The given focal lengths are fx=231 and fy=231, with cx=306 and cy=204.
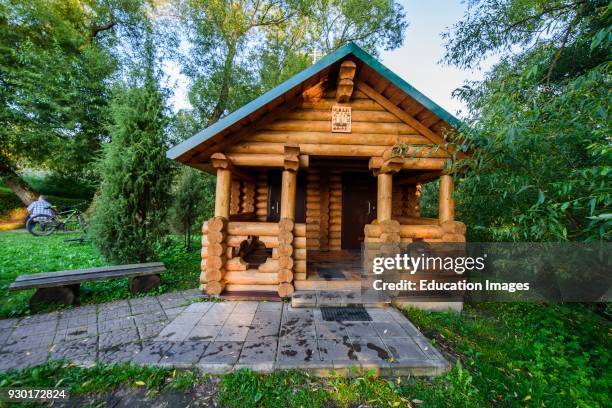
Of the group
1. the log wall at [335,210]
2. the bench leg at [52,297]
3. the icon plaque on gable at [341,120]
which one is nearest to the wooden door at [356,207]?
the log wall at [335,210]

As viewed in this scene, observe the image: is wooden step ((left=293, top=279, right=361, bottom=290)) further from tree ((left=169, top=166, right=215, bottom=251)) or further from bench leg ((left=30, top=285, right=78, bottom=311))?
tree ((left=169, top=166, right=215, bottom=251))

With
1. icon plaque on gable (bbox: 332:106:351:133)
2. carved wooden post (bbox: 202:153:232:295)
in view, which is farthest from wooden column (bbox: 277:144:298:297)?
carved wooden post (bbox: 202:153:232:295)

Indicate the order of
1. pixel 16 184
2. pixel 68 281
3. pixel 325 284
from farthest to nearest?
pixel 16 184 < pixel 325 284 < pixel 68 281

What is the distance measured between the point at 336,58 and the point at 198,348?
17.3 ft

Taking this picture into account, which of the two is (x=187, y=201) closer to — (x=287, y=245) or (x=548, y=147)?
(x=287, y=245)

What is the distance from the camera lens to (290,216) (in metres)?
4.87

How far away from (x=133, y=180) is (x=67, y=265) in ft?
12.0

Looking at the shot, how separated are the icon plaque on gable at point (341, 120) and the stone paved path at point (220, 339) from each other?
3.68 m

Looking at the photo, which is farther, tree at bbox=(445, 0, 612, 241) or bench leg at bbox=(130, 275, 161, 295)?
bench leg at bbox=(130, 275, 161, 295)

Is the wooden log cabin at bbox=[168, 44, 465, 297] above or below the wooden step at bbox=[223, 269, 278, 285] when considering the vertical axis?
above

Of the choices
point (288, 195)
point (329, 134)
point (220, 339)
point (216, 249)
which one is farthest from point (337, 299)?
point (329, 134)

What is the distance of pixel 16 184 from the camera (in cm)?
1414

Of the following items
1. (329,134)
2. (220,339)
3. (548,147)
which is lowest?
(220,339)

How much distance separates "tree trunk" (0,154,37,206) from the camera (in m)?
13.6
